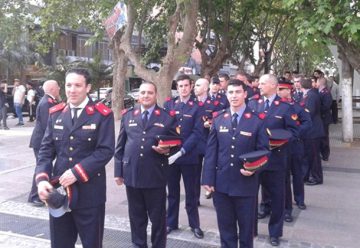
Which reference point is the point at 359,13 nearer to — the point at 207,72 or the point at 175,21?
the point at 175,21

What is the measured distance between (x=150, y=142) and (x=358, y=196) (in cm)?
447

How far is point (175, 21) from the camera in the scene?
1165 cm

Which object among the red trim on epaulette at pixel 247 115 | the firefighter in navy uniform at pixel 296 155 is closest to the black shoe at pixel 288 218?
the firefighter in navy uniform at pixel 296 155

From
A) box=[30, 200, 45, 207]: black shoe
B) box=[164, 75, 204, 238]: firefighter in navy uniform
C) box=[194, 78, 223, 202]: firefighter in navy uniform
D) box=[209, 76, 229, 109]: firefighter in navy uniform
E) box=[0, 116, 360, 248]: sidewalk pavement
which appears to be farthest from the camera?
box=[209, 76, 229, 109]: firefighter in navy uniform

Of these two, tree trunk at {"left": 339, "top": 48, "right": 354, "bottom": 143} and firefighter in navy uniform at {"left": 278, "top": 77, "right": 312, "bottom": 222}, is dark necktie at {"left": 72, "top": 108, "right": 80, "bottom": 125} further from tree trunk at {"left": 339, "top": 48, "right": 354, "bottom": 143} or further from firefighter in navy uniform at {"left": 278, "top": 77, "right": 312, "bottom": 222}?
tree trunk at {"left": 339, "top": 48, "right": 354, "bottom": 143}

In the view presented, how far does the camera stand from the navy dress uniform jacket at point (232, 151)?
418 cm

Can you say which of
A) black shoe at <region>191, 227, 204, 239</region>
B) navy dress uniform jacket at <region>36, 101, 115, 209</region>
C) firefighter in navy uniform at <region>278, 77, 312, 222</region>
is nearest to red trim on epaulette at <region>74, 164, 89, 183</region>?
navy dress uniform jacket at <region>36, 101, 115, 209</region>

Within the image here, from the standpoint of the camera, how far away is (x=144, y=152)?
449cm

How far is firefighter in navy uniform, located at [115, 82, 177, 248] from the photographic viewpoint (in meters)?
4.49

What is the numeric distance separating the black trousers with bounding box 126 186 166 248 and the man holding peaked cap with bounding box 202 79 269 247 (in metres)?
0.55

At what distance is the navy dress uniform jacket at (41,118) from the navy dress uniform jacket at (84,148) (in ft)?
9.02

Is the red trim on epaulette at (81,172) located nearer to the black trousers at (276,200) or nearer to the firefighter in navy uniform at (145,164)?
the firefighter in navy uniform at (145,164)

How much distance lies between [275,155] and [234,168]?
1.20 metres

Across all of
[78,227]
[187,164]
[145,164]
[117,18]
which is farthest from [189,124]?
[117,18]
